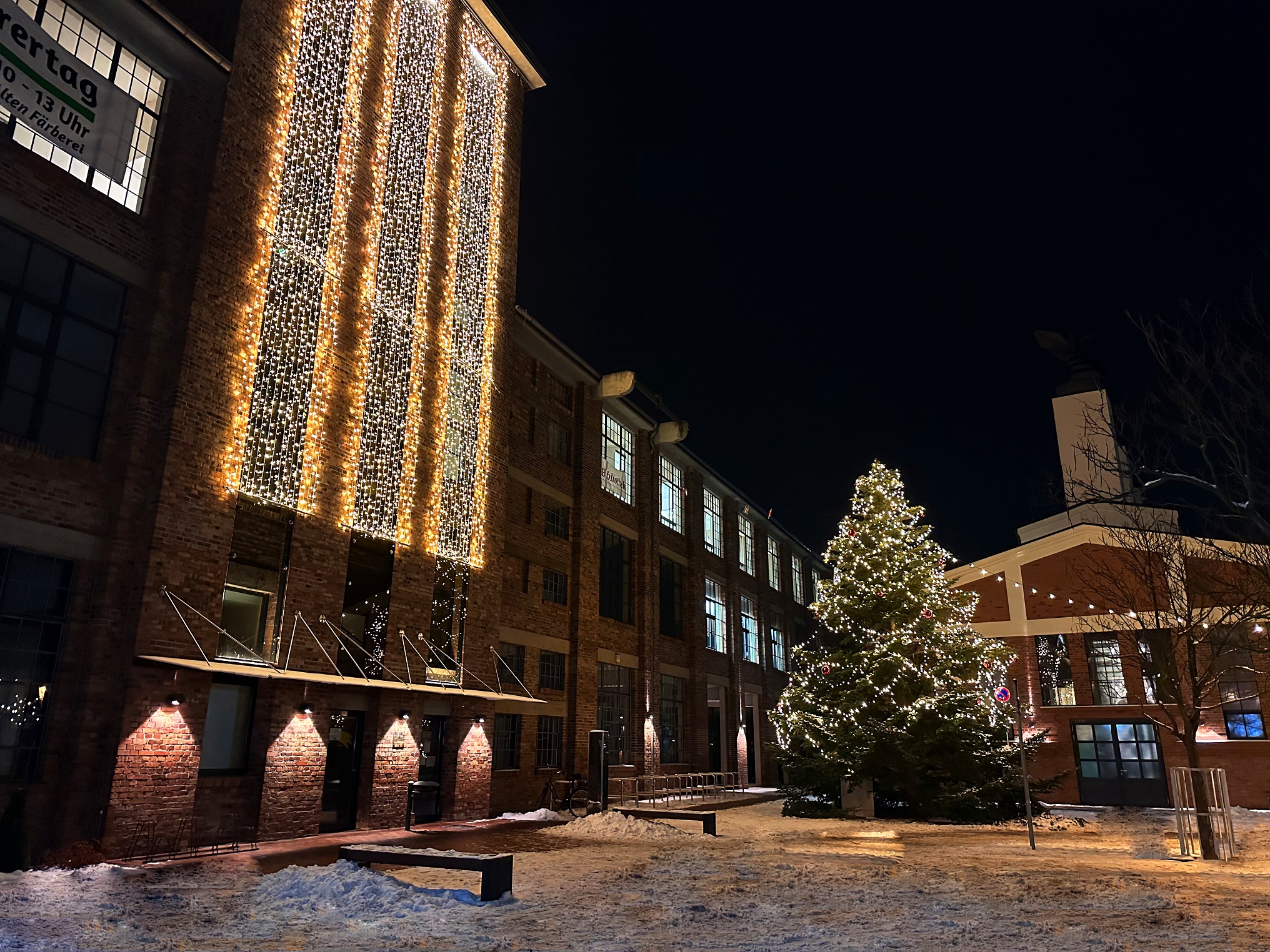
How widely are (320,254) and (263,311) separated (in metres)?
2.34

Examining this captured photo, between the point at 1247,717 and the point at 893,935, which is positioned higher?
the point at 1247,717

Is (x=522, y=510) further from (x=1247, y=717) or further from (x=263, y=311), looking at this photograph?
(x=1247, y=717)

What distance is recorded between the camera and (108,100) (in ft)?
49.7

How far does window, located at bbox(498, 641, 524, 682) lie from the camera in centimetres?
2377

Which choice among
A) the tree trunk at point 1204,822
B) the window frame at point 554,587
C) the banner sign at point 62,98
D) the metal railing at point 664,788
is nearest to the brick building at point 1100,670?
the metal railing at point 664,788

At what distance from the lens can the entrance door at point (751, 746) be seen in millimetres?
39906

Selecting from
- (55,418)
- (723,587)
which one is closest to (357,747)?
(55,418)

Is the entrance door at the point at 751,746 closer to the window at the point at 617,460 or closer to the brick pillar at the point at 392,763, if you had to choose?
the window at the point at 617,460

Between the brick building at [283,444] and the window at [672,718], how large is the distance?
4.15 metres

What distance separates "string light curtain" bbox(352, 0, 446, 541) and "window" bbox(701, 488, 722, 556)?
19.4 metres

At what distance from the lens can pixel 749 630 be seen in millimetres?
42562

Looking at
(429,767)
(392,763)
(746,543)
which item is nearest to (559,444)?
(429,767)

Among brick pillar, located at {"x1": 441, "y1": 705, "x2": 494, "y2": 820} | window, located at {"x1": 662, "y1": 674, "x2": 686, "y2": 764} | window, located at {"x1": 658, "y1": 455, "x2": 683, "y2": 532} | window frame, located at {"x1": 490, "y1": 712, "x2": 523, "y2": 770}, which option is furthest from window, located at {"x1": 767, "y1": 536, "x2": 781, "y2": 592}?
brick pillar, located at {"x1": 441, "y1": 705, "x2": 494, "y2": 820}

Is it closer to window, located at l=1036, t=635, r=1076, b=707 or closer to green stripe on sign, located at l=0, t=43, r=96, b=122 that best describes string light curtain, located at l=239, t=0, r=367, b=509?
green stripe on sign, located at l=0, t=43, r=96, b=122
